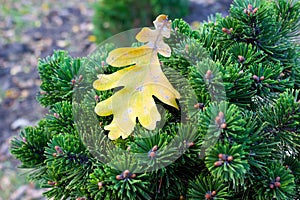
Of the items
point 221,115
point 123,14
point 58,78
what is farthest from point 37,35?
point 221,115

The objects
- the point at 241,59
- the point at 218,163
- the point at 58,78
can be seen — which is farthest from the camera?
the point at 58,78

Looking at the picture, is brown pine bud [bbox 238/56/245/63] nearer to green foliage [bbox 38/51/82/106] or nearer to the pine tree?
the pine tree

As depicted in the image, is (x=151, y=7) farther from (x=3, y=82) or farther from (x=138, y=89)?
(x=138, y=89)

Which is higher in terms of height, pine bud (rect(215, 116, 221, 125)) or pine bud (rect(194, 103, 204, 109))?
pine bud (rect(194, 103, 204, 109))

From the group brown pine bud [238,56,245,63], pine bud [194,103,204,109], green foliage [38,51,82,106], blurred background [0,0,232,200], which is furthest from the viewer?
blurred background [0,0,232,200]

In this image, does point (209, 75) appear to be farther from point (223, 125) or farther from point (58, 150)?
point (58, 150)

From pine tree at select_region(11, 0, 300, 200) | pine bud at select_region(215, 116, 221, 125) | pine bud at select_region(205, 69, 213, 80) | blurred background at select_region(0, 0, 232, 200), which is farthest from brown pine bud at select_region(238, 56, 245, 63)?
blurred background at select_region(0, 0, 232, 200)

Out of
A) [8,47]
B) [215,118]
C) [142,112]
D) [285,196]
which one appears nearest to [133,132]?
[142,112]

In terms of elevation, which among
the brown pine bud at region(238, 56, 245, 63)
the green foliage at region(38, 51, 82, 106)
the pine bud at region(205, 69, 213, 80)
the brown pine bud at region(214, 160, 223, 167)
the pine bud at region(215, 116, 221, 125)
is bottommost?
the brown pine bud at region(214, 160, 223, 167)
